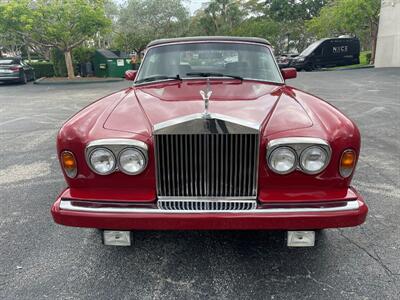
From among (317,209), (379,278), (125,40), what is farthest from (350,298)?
(125,40)

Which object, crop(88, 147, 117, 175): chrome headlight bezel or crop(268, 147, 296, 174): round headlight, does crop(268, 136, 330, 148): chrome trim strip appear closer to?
crop(268, 147, 296, 174): round headlight

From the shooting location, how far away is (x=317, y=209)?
2.35 metres

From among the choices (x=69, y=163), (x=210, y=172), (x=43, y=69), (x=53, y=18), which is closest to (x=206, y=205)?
Result: (x=210, y=172)

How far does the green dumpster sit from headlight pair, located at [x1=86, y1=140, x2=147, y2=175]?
20.1 meters

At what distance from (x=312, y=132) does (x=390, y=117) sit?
670 centimetres

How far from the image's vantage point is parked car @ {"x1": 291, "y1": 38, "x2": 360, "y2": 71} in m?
23.3

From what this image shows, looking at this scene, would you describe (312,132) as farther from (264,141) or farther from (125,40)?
(125,40)

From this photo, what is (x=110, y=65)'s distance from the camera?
21578mm

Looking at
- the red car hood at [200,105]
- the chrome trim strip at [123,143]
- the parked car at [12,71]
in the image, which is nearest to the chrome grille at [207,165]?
the chrome trim strip at [123,143]

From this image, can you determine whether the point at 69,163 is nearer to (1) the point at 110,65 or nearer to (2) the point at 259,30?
(1) the point at 110,65

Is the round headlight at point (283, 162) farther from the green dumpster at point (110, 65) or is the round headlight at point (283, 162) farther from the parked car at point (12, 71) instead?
the green dumpster at point (110, 65)

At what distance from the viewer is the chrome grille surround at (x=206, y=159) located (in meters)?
2.32

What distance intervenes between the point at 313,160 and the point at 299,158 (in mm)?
98

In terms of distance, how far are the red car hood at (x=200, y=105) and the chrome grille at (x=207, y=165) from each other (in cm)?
20
